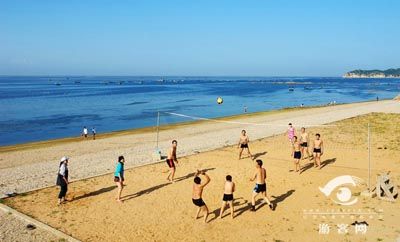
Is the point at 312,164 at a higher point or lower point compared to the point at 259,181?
lower

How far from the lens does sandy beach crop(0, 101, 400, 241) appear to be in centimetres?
995

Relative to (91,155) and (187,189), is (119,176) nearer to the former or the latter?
(187,189)

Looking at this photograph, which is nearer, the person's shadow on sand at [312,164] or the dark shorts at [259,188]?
the dark shorts at [259,188]

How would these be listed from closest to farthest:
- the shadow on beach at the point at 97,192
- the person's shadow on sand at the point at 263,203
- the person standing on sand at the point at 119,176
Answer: the person's shadow on sand at the point at 263,203
the person standing on sand at the point at 119,176
the shadow on beach at the point at 97,192

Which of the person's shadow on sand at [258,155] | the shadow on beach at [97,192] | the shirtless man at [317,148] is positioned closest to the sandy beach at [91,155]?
the shadow on beach at [97,192]

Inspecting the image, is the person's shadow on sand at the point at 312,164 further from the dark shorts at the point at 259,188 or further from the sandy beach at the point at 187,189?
the dark shorts at the point at 259,188

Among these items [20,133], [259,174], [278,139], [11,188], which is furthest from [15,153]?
[259,174]

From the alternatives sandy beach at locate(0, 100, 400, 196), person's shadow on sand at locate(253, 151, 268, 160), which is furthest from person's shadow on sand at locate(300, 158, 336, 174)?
sandy beach at locate(0, 100, 400, 196)

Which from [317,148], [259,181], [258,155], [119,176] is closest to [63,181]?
[119,176]

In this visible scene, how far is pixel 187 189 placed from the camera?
44.5 feet

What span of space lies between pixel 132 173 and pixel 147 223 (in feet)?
18.3

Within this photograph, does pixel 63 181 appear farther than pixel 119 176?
No

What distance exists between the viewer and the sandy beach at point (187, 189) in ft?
32.7

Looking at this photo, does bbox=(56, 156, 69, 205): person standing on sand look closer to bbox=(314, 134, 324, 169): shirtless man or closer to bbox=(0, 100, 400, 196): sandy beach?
bbox=(0, 100, 400, 196): sandy beach
